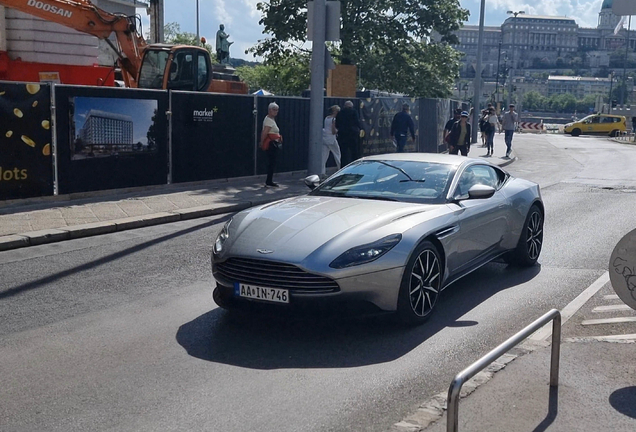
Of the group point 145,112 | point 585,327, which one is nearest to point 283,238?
point 585,327

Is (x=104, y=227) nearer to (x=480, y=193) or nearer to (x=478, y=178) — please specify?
(x=478, y=178)

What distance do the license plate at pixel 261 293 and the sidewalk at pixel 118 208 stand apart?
16.3 ft

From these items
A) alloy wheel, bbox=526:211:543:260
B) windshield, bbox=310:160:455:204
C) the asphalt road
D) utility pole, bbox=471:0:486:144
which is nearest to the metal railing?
the asphalt road

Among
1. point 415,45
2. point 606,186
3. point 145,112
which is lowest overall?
point 606,186

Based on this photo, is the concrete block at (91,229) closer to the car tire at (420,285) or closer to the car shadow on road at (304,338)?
the car shadow on road at (304,338)

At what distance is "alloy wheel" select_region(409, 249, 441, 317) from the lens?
684cm

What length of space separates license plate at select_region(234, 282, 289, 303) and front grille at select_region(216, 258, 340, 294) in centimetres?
3

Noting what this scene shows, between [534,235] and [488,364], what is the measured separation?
5754 millimetres

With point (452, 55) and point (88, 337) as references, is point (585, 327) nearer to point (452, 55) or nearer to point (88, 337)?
point (88, 337)

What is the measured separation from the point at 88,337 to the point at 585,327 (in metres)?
4.08

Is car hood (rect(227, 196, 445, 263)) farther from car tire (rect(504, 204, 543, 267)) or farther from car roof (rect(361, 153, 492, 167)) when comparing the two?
car tire (rect(504, 204, 543, 267))

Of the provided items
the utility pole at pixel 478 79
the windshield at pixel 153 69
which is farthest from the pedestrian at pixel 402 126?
the utility pole at pixel 478 79

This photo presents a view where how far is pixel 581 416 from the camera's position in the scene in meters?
4.90

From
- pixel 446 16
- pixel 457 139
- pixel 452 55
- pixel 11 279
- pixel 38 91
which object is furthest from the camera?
pixel 452 55
